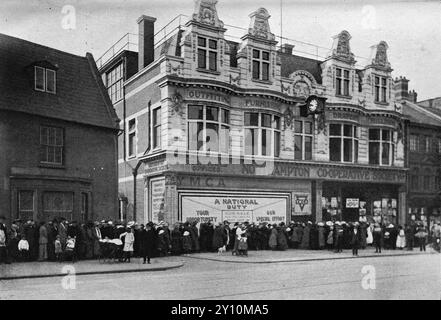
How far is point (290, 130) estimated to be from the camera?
94.7 ft

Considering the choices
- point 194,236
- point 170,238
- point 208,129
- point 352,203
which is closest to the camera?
point 170,238

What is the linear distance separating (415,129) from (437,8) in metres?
25.4

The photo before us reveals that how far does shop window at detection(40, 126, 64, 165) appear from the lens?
2092cm

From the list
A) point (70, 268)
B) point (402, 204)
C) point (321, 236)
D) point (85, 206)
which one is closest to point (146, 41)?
point (85, 206)

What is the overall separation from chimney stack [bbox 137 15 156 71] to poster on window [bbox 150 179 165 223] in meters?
6.57

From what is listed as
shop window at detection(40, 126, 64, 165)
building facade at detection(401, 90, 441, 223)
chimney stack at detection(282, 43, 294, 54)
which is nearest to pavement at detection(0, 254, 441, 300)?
shop window at detection(40, 126, 64, 165)

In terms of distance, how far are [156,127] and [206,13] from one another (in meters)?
6.39

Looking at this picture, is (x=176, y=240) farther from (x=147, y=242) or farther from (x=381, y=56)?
(x=381, y=56)

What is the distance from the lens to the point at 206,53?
25656 mm

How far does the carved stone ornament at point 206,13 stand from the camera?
25266 mm

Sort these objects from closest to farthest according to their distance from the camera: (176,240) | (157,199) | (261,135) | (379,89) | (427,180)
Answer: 1. (176,240)
2. (157,199)
3. (261,135)
4. (379,89)
5. (427,180)

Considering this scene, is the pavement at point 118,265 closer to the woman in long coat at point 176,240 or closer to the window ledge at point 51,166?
the woman in long coat at point 176,240
